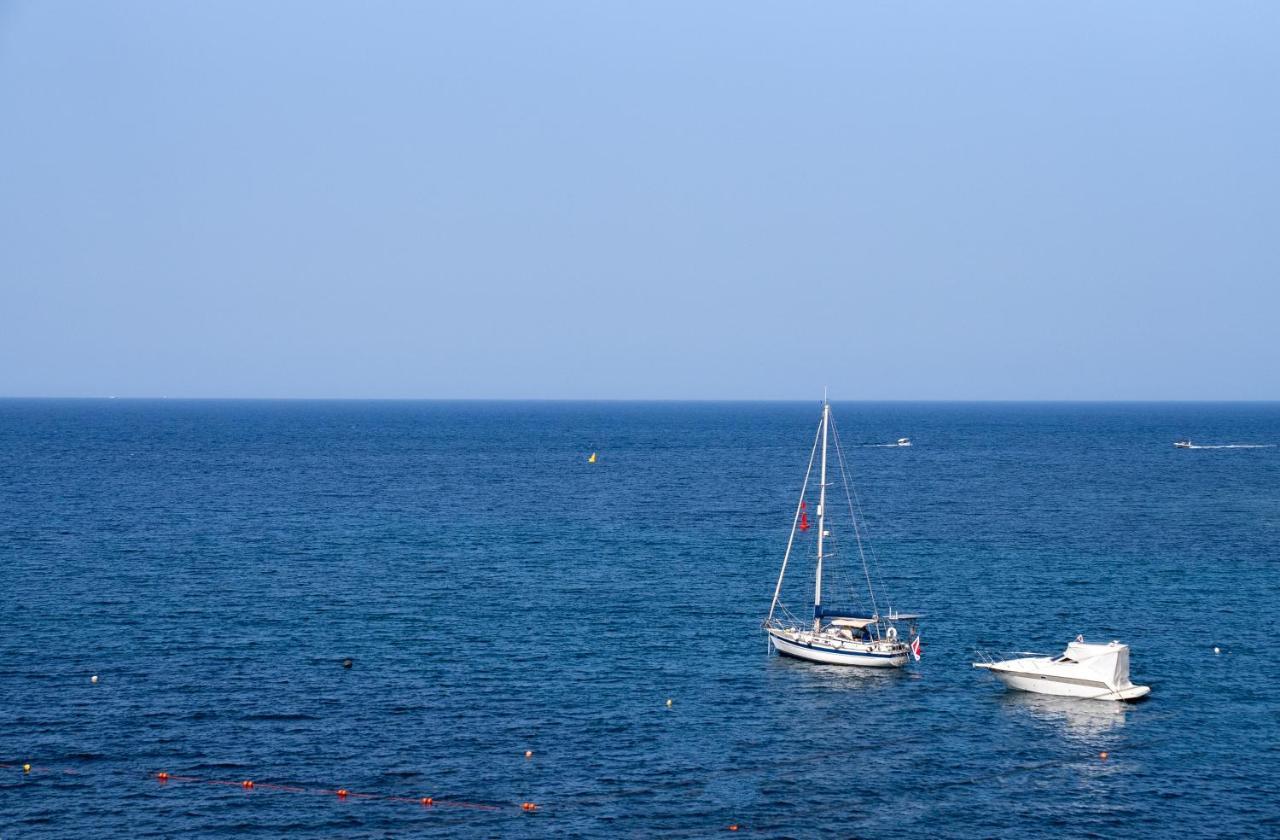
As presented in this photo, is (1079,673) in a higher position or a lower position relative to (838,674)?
higher

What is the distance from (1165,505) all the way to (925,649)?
97.7m

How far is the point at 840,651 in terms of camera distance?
87.1 metres

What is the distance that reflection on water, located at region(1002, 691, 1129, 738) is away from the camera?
73688mm

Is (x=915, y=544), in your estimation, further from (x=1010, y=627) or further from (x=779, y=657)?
(x=779, y=657)

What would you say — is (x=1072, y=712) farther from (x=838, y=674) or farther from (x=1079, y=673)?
(x=838, y=674)

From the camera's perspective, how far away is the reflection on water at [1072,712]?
7369 centimetres

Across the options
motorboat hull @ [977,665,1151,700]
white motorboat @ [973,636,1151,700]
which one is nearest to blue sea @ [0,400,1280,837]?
motorboat hull @ [977,665,1151,700]

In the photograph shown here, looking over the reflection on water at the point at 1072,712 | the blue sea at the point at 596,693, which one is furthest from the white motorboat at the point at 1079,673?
the blue sea at the point at 596,693

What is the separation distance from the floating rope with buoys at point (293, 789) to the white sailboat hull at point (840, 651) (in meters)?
31.9

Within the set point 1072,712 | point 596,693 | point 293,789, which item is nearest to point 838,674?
point 1072,712

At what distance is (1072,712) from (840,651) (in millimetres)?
16222

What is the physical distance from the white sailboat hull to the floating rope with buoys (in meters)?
31.9

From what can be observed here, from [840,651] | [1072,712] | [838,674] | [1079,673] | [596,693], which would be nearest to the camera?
[1072,712]

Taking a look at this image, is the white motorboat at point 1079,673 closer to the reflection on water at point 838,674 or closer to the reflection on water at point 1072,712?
the reflection on water at point 1072,712
